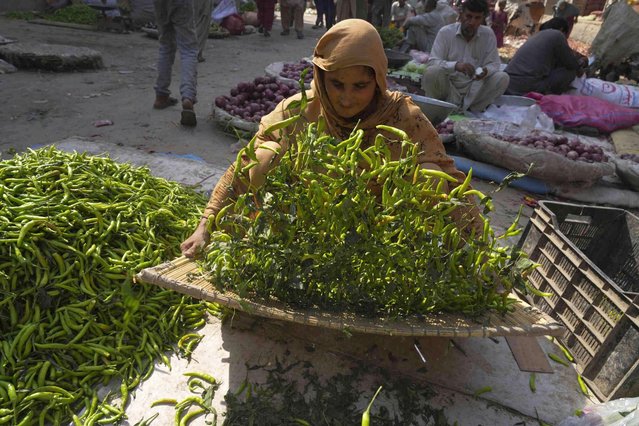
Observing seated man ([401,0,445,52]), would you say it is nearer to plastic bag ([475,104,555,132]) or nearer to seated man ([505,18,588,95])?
seated man ([505,18,588,95])

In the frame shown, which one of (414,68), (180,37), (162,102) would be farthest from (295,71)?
(414,68)

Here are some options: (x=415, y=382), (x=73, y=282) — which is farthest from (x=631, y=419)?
(x=73, y=282)

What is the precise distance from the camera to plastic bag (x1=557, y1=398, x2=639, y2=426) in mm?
1617

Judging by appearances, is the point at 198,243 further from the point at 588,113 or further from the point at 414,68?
the point at 414,68

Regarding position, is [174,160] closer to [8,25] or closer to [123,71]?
[123,71]

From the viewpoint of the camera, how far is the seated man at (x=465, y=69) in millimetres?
5656

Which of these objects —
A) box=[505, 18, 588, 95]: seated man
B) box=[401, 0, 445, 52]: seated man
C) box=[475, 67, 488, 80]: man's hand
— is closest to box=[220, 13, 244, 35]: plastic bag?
box=[401, 0, 445, 52]: seated man

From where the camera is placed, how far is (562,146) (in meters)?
4.49

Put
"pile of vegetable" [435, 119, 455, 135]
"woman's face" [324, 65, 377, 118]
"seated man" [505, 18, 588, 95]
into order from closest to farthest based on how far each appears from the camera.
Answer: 1. "woman's face" [324, 65, 377, 118]
2. "pile of vegetable" [435, 119, 455, 135]
3. "seated man" [505, 18, 588, 95]

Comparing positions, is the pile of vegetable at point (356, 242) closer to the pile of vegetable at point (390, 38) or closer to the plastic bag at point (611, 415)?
the plastic bag at point (611, 415)

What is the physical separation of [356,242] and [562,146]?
12.9ft

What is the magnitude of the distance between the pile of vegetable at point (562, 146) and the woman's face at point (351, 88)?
114 inches

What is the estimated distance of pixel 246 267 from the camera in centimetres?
172

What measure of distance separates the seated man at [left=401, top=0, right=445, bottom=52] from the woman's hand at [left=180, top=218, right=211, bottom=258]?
8.38 metres
